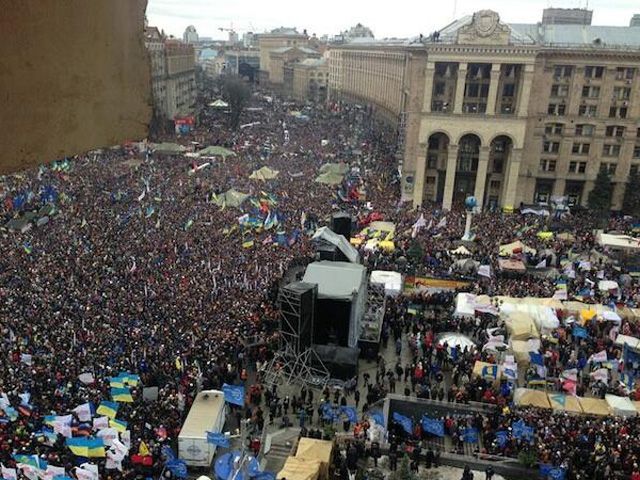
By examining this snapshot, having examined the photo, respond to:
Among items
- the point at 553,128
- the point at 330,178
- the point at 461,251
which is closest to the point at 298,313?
the point at 461,251

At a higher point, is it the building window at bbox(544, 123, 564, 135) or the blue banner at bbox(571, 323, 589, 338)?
the building window at bbox(544, 123, 564, 135)

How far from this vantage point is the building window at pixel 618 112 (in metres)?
44.3

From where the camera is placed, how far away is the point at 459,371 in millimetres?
21172

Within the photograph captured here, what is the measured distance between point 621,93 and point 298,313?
120ft

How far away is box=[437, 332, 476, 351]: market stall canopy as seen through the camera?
22.5 m

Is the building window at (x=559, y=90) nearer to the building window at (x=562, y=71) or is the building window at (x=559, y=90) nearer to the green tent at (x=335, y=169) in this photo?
the building window at (x=562, y=71)

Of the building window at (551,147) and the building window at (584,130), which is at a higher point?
the building window at (584,130)

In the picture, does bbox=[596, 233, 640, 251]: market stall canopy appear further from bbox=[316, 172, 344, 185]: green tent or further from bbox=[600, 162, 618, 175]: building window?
bbox=[316, 172, 344, 185]: green tent

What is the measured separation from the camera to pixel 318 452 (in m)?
16.1

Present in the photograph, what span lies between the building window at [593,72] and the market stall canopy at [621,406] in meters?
32.6

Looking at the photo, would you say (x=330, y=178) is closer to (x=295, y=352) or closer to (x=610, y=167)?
(x=610, y=167)

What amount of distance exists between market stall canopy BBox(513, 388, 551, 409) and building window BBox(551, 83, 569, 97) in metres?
32.8

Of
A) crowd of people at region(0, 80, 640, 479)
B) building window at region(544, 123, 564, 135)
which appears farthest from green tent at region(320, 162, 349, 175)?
building window at region(544, 123, 564, 135)

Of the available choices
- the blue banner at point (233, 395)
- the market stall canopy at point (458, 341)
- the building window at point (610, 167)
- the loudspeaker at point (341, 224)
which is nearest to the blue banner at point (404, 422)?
the market stall canopy at point (458, 341)
